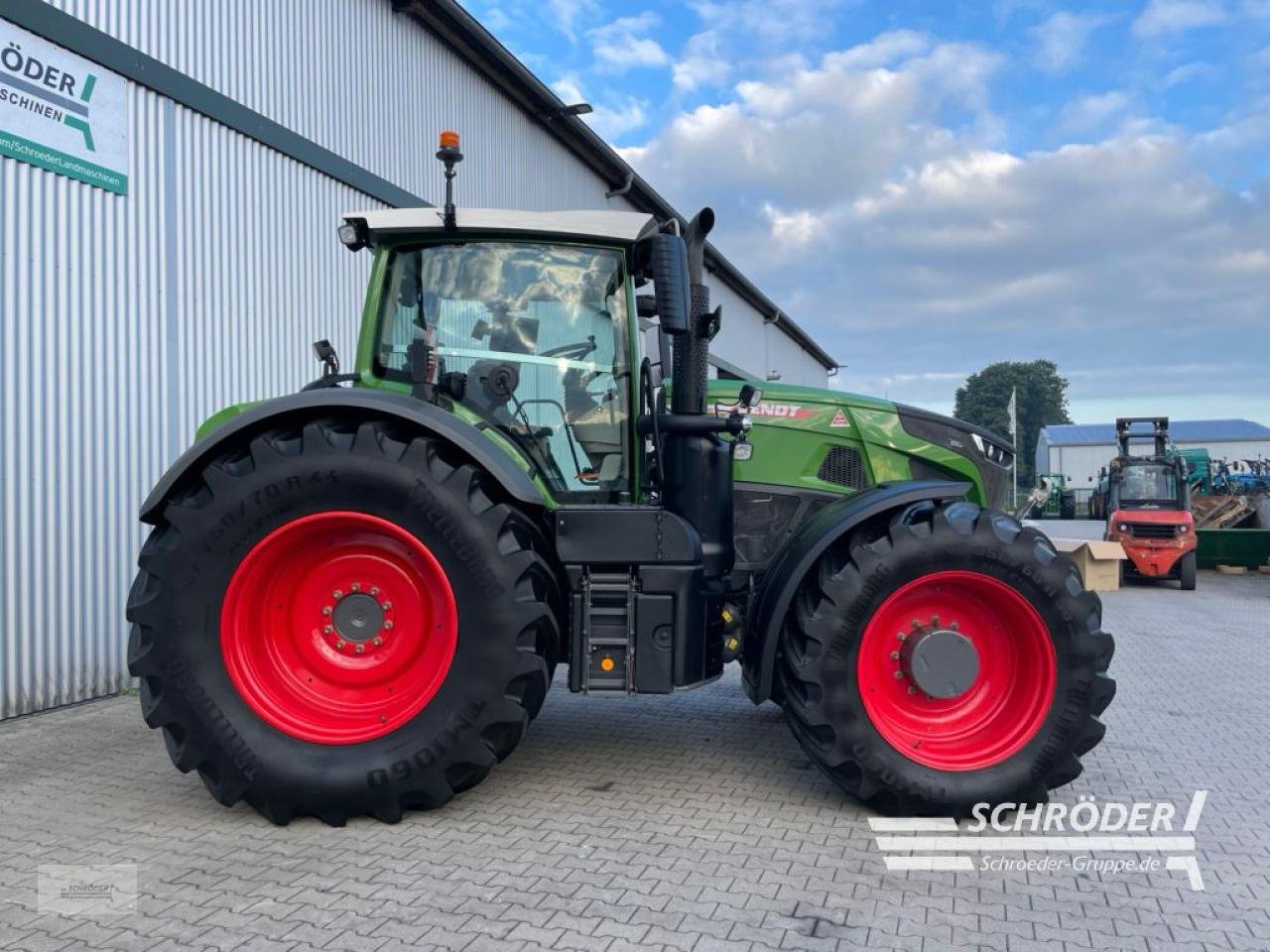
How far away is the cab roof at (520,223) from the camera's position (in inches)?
159

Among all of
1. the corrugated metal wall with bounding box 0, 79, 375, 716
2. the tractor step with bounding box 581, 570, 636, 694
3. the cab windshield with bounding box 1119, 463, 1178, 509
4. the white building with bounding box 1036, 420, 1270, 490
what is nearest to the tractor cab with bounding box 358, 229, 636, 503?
the tractor step with bounding box 581, 570, 636, 694

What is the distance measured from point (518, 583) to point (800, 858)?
142 cm

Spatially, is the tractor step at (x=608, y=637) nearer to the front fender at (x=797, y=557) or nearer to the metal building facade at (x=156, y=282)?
the front fender at (x=797, y=557)

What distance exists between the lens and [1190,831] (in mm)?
3572

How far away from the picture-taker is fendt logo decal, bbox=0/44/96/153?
5.21 metres

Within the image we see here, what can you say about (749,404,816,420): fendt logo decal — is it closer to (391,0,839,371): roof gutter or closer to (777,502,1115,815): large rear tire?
(777,502,1115,815): large rear tire

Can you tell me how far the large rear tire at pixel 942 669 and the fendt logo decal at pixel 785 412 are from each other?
39.2 inches

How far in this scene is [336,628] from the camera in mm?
3748

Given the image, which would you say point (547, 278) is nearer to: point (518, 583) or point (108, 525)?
point (518, 583)

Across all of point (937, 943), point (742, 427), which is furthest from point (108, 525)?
point (937, 943)

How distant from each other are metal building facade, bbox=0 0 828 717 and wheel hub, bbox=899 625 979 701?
16.3 ft

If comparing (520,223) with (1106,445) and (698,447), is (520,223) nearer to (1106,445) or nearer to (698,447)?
(698,447)

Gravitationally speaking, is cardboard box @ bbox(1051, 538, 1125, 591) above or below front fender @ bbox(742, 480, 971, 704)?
below

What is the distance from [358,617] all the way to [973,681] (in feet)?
8.21
